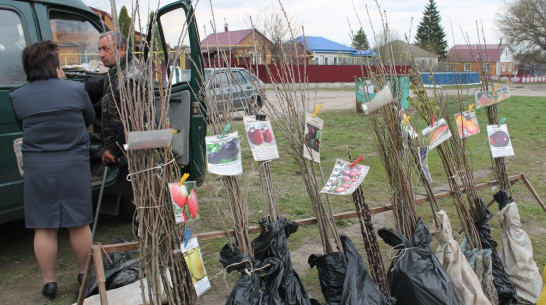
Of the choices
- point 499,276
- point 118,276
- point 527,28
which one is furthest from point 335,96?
point 527,28

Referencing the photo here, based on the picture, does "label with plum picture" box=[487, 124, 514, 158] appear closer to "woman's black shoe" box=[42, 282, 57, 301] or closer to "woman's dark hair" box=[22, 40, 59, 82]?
"woman's dark hair" box=[22, 40, 59, 82]

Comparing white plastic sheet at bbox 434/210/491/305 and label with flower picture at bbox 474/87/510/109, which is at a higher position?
label with flower picture at bbox 474/87/510/109

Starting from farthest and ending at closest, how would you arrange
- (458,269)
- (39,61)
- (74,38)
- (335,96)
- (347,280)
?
(335,96), (74,38), (39,61), (458,269), (347,280)

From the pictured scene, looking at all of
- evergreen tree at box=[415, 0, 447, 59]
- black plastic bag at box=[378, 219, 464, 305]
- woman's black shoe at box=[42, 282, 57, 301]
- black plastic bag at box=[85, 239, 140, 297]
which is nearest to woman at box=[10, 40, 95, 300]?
woman's black shoe at box=[42, 282, 57, 301]

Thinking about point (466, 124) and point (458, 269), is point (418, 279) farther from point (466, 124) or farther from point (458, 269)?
point (466, 124)

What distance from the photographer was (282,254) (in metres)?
2.56

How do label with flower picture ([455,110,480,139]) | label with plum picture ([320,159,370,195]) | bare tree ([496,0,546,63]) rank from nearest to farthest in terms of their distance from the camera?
label with plum picture ([320,159,370,195]) < label with flower picture ([455,110,480,139]) < bare tree ([496,0,546,63])

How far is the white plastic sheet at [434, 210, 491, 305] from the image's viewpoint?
276cm

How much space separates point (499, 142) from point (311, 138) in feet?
5.45

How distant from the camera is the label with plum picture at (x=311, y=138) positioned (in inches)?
106

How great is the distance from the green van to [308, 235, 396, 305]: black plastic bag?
1361 mm

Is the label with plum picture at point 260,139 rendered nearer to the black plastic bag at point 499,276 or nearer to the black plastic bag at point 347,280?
the black plastic bag at point 347,280

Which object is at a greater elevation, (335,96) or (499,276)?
(499,276)

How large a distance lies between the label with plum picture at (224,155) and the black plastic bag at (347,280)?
0.75m
